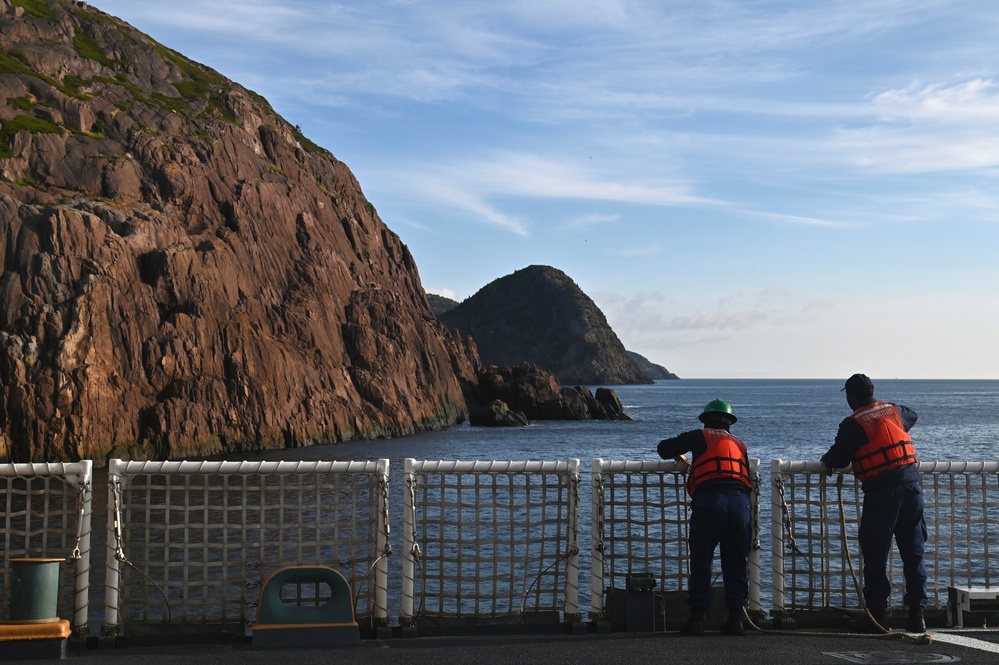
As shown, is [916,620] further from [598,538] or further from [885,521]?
[598,538]

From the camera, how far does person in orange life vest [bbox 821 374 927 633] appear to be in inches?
351

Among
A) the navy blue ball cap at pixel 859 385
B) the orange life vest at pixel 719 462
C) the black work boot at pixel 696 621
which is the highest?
the navy blue ball cap at pixel 859 385

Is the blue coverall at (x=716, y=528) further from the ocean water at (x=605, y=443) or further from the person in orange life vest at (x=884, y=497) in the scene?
the ocean water at (x=605, y=443)

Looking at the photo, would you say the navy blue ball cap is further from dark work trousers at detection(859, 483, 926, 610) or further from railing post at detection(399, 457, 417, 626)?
railing post at detection(399, 457, 417, 626)

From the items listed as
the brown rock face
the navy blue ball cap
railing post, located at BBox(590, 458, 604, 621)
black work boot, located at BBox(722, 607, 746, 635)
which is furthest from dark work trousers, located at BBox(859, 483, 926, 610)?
the brown rock face

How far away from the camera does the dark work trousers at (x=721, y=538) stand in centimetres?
877

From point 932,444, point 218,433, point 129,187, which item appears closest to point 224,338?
point 218,433

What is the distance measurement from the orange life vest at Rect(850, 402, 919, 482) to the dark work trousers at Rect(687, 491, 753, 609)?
44.3 inches

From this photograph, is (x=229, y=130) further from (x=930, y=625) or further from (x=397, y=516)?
(x=930, y=625)

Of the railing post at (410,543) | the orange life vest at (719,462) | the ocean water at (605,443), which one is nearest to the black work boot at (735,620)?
the orange life vest at (719,462)

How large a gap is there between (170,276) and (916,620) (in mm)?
55812

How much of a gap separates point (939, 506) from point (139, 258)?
56028 millimetres

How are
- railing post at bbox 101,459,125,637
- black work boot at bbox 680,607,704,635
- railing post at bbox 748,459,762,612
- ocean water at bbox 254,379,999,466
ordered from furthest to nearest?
ocean water at bbox 254,379,999,466 < railing post at bbox 748,459,762,612 < black work boot at bbox 680,607,704,635 < railing post at bbox 101,459,125,637

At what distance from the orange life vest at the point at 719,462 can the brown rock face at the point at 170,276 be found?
145 feet
